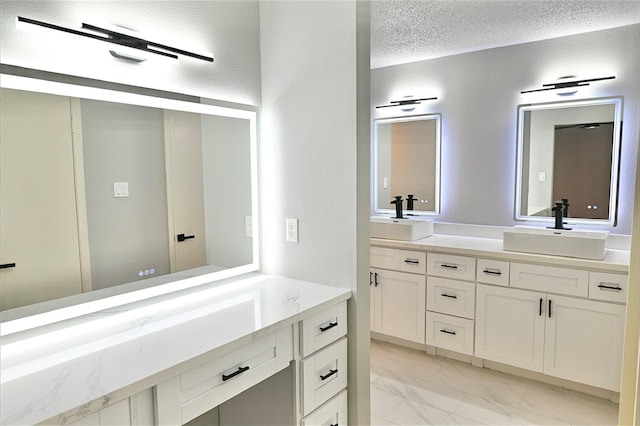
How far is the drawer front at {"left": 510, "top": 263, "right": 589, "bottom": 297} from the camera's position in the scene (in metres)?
2.47

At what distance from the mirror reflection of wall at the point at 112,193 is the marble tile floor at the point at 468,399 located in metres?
1.33

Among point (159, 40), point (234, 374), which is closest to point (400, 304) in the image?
point (234, 374)

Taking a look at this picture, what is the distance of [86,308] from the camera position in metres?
1.42

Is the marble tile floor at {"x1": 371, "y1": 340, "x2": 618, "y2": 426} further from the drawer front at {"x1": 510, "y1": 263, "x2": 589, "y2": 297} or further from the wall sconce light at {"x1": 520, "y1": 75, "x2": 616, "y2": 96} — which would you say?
the wall sconce light at {"x1": 520, "y1": 75, "x2": 616, "y2": 96}

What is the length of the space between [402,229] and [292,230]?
1400 mm

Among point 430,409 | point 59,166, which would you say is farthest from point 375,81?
point 59,166

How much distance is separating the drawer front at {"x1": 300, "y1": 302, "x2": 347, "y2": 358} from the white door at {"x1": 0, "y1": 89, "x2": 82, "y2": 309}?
818 mm

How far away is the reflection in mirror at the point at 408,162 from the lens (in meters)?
3.53

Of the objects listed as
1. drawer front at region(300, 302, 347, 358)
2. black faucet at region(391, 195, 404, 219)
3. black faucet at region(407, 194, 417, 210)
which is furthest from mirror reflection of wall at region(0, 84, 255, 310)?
black faucet at region(407, 194, 417, 210)

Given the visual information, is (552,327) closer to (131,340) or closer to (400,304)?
(400,304)

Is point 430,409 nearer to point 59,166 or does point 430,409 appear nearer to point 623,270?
point 623,270

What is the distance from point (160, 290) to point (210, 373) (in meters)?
0.54

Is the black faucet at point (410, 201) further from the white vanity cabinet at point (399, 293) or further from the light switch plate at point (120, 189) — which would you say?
the light switch plate at point (120, 189)

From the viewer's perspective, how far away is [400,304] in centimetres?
316
